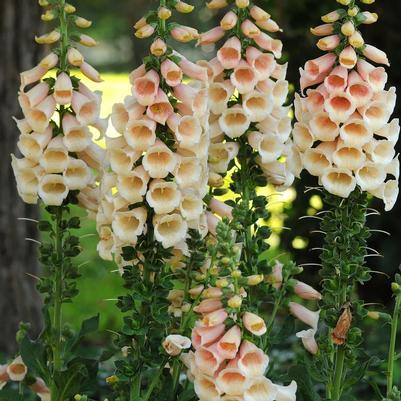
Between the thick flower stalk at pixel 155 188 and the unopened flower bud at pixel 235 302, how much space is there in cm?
33

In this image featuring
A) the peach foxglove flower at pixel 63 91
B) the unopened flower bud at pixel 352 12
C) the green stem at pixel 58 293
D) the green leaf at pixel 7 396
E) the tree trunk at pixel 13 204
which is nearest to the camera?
the unopened flower bud at pixel 352 12

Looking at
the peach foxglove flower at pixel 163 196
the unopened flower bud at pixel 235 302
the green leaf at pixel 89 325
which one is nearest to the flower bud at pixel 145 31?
the peach foxglove flower at pixel 163 196

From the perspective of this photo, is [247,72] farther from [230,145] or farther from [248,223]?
[248,223]

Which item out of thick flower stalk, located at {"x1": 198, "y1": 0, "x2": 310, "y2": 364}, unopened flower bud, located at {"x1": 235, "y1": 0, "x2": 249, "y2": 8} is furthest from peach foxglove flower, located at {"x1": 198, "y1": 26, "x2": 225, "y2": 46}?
unopened flower bud, located at {"x1": 235, "y1": 0, "x2": 249, "y2": 8}

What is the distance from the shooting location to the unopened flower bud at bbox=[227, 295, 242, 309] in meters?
2.56

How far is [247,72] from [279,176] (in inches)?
12.9

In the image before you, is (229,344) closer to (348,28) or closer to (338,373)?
(338,373)

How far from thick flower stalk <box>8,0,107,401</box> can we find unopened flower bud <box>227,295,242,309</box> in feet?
2.62

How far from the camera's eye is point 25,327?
11.4 feet

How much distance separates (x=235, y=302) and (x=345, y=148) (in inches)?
24.2

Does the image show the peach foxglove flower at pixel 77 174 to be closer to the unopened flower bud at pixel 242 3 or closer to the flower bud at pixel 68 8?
the flower bud at pixel 68 8

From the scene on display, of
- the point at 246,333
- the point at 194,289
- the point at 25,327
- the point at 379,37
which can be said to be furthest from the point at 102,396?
the point at 379,37

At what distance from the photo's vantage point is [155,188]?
2.84 metres

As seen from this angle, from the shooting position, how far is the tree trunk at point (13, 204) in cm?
560
